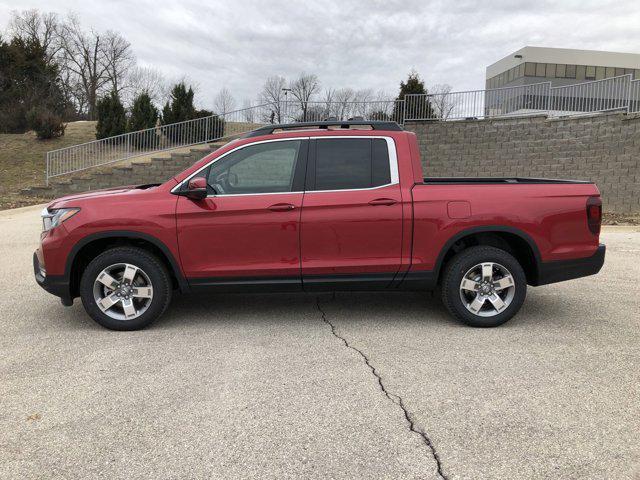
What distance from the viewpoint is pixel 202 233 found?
4637mm

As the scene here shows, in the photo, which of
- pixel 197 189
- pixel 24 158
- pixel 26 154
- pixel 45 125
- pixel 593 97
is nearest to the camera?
pixel 197 189

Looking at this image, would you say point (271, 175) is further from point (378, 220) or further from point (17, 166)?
point (17, 166)

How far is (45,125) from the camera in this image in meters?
26.3

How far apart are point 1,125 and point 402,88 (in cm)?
2443

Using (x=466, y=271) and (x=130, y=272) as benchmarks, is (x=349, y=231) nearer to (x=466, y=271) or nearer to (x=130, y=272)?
(x=466, y=271)

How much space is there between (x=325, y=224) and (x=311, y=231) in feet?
0.47

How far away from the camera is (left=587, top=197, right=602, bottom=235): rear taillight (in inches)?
189

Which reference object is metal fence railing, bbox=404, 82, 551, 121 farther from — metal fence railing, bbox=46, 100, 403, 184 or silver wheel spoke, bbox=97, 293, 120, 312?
silver wheel spoke, bbox=97, 293, 120, 312

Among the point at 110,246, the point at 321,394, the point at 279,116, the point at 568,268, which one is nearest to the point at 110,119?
the point at 279,116

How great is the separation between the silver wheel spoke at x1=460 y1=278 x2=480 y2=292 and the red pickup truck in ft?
0.05

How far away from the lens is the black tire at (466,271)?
15.5 feet

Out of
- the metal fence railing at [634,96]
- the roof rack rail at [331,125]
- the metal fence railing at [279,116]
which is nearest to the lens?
the roof rack rail at [331,125]

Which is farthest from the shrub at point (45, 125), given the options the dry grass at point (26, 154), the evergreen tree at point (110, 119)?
the evergreen tree at point (110, 119)

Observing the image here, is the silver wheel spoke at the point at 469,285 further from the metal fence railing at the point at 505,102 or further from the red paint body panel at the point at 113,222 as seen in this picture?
the metal fence railing at the point at 505,102
